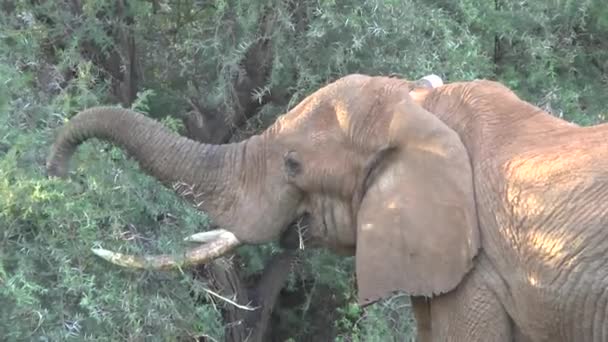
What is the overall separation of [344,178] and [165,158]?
2.22 feet

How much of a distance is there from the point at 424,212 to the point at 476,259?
22cm

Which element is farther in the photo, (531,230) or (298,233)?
(298,233)

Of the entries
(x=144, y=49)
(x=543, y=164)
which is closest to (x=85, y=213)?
(x=543, y=164)

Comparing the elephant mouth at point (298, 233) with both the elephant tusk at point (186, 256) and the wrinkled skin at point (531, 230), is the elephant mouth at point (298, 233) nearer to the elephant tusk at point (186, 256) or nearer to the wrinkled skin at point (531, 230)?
the elephant tusk at point (186, 256)

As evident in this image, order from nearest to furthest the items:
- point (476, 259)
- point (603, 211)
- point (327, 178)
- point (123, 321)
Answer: point (603, 211) < point (476, 259) < point (327, 178) < point (123, 321)

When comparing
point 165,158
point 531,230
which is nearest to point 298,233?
point 165,158

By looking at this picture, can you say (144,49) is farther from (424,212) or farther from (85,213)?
(424,212)

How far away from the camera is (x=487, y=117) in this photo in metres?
3.29

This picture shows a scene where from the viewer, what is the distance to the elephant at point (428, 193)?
3.02 meters

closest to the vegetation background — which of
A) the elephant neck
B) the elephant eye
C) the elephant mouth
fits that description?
the elephant mouth

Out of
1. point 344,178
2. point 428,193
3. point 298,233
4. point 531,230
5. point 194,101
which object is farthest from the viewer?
point 194,101

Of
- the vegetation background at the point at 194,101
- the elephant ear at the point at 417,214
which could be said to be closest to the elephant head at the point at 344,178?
the elephant ear at the point at 417,214

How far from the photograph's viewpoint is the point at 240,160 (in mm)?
3711

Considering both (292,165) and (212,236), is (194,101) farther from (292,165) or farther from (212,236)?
(292,165)
